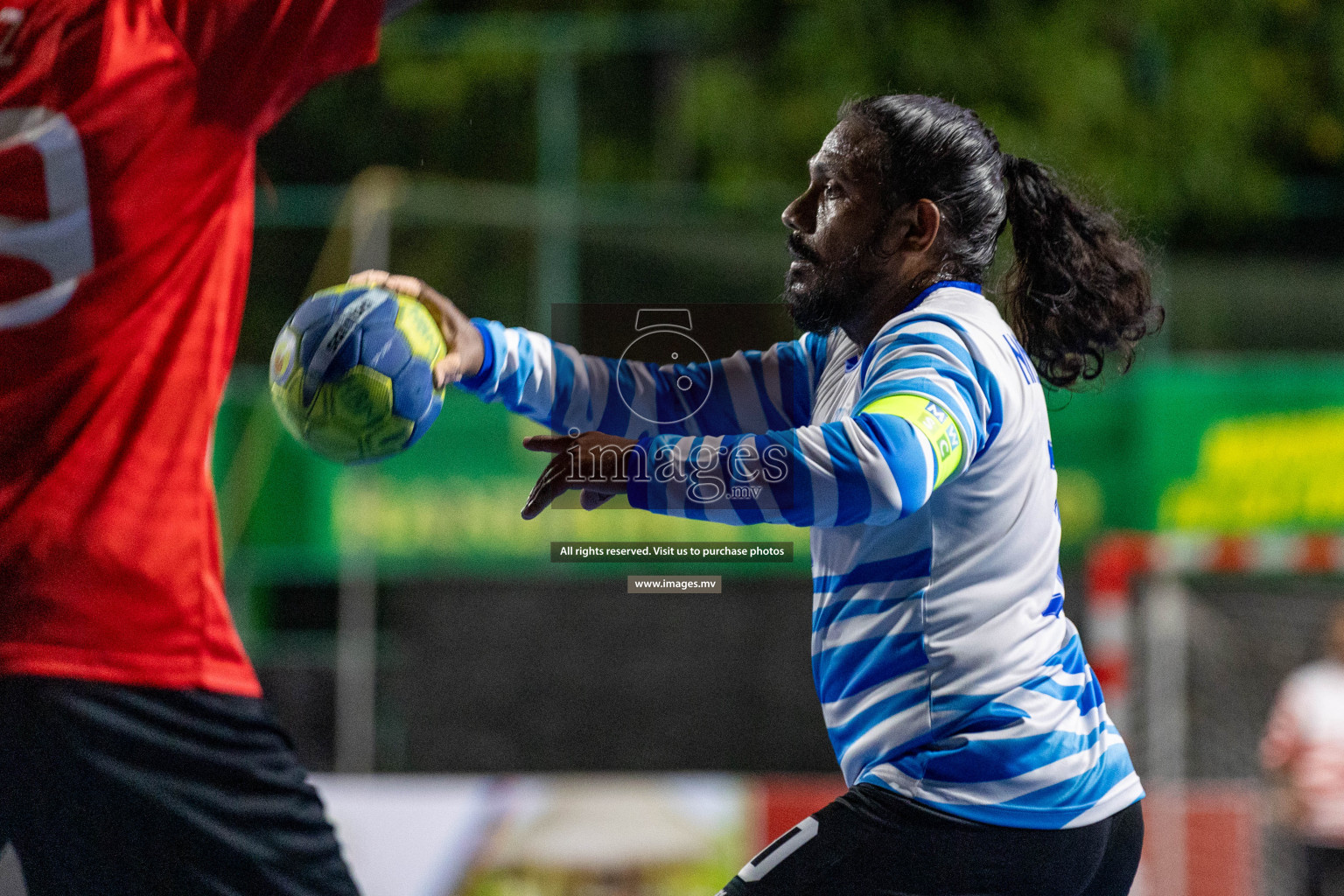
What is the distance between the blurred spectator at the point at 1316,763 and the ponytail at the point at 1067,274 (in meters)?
4.19

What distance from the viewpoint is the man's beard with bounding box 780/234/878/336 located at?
2.23 m

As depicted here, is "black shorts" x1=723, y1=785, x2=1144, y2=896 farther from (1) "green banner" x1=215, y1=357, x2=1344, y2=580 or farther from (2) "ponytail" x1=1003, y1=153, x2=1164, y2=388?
(1) "green banner" x1=215, y1=357, x2=1344, y2=580

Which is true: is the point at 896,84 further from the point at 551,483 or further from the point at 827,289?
the point at 551,483

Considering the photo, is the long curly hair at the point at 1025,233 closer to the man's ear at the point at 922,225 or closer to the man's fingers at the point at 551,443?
the man's ear at the point at 922,225

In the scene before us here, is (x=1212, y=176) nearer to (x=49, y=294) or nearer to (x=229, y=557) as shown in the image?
(x=229, y=557)

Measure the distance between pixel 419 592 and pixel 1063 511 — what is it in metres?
2.86

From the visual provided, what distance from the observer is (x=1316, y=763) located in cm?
592

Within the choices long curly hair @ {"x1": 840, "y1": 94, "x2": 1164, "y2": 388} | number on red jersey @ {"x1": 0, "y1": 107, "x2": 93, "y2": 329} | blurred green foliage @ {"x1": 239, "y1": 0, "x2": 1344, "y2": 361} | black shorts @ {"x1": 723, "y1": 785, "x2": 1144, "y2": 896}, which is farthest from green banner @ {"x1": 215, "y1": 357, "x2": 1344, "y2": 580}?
black shorts @ {"x1": 723, "y1": 785, "x2": 1144, "y2": 896}

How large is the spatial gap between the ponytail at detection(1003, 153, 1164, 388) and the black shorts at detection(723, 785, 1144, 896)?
0.77 meters

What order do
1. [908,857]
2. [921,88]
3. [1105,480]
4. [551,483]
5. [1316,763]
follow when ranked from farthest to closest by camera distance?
[921,88] < [1105,480] < [1316,763] < [551,483] < [908,857]

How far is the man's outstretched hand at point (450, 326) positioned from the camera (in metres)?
2.32

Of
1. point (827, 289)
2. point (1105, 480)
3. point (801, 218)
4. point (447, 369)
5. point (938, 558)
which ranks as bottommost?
point (1105, 480)

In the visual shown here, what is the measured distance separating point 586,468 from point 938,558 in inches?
19.7

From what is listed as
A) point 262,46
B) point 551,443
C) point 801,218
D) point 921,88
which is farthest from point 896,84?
point 551,443
